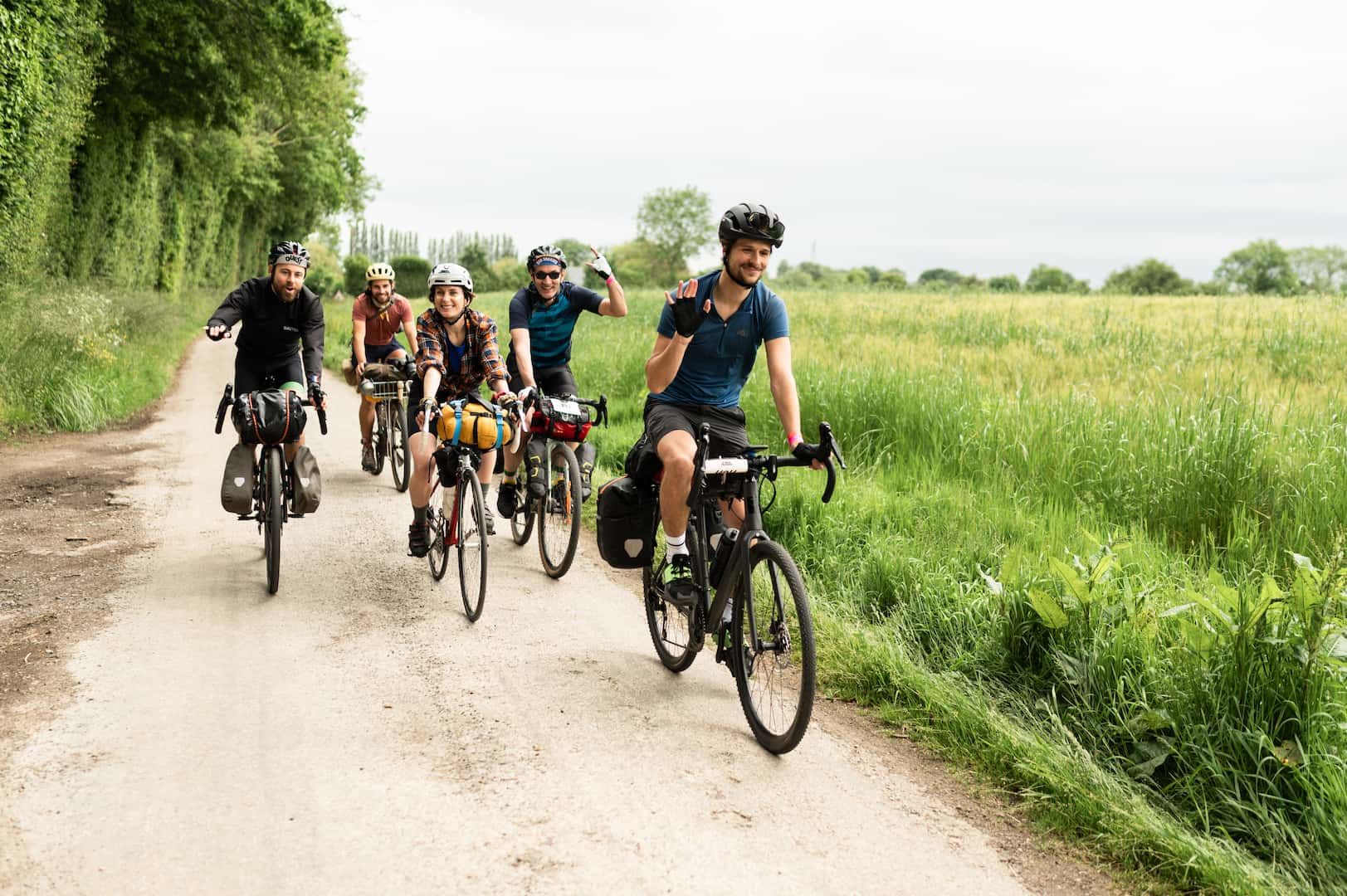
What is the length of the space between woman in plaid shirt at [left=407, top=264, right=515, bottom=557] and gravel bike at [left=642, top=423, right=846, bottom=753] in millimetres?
1998

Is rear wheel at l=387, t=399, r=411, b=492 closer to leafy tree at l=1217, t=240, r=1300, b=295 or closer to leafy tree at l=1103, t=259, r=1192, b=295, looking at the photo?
leafy tree at l=1103, t=259, r=1192, b=295

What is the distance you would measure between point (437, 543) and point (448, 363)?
127 cm

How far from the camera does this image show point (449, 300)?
6.61 meters

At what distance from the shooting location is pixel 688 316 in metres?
4.03

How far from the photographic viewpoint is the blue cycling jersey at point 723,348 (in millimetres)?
4637

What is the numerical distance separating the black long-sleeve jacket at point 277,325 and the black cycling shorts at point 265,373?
0.04 m

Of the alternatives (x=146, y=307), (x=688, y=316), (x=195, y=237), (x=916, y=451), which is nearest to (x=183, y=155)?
(x=195, y=237)

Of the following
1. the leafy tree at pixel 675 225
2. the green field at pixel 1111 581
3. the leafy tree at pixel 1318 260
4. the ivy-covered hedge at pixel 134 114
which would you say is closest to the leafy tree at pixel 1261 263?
the leafy tree at pixel 1318 260

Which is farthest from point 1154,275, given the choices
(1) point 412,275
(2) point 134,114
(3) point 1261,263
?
(2) point 134,114

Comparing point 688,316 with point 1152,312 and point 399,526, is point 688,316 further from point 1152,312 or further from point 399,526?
point 1152,312

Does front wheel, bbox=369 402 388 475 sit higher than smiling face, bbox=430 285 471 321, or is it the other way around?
smiling face, bbox=430 285 471 321

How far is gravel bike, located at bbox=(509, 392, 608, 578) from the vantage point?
22.0ft

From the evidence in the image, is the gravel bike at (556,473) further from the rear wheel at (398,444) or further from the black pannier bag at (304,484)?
the rear wheel at (398,444)

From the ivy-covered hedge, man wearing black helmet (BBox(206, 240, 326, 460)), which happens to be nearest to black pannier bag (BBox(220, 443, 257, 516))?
man wearing black helmet (BBox(206, 240, 326, 460))
